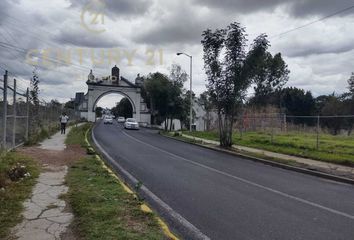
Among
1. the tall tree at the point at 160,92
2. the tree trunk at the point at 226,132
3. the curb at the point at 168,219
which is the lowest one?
the curb at the point at 168,219

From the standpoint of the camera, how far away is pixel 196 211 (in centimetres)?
779

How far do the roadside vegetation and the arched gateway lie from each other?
8799 centimetres

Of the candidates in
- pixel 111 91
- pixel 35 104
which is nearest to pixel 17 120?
pixel 35 104

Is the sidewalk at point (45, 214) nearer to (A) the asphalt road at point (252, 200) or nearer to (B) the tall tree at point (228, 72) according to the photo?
(A) the asphalt road at point (252, 200)

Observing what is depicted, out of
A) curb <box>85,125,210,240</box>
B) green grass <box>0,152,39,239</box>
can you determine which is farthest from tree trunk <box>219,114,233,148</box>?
curb <box>85,125,210,240</box>

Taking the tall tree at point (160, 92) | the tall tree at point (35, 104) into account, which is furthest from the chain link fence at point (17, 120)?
the tall tree at point (160, 92)

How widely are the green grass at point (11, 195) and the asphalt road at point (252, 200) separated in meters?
2.64

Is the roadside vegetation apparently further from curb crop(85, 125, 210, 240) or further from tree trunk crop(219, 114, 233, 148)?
tree trunk crop(219, 114, 233, 148)

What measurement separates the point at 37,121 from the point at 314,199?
61.8ft

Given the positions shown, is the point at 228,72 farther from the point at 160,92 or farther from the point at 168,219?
the point at 160,92

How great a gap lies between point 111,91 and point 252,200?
312 ft

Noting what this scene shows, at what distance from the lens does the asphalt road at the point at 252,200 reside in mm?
6680

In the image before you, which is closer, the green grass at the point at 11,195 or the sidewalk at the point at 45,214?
the sidewalk at the point at 45,214

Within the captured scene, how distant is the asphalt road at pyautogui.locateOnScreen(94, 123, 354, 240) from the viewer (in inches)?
263
